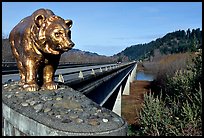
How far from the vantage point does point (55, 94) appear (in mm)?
5770

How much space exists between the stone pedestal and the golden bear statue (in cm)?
45

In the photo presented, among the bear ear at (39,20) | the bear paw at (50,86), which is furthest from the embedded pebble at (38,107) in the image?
the bear ear at (39,20)

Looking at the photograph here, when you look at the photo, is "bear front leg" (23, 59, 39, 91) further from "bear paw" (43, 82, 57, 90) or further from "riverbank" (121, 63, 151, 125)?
"riverbank" (121, 63, 151, 125)

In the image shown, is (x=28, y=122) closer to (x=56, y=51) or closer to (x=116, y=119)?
(x=116, y=119)

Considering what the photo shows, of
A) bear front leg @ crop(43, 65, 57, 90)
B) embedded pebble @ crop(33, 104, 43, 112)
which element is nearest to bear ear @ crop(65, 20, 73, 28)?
bear front leg @ crop(43, 65, 57, 90)

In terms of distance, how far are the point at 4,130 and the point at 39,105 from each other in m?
1.14

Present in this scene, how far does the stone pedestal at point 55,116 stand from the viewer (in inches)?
164

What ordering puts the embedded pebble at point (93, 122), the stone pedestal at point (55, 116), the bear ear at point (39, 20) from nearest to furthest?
the stone pedestal at point (55, 116) → the embedded pebble at point (93, 122) → the bear ear at point (39, 20)

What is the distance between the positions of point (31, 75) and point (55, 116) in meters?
1.90

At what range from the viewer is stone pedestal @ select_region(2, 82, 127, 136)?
4160 mm

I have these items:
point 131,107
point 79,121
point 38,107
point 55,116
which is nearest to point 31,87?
point 38,107

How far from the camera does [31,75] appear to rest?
6.14 meters

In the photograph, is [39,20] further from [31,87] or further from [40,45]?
[31,87]

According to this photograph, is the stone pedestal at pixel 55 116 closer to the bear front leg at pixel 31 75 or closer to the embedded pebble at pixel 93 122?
the embedded pebble at pixel 93 122
